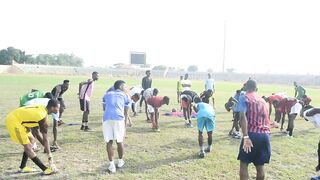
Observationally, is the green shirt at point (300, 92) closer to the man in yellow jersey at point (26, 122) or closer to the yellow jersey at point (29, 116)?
the man in yellow jersey at point (26, 122)

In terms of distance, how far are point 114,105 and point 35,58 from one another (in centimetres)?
10276

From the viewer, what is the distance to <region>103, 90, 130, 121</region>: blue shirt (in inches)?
303

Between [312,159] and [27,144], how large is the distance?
278 inches

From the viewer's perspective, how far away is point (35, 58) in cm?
10381

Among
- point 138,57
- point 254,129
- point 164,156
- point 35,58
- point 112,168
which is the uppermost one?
→ point 138,57

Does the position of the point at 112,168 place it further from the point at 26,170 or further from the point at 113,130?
the point at 26,170

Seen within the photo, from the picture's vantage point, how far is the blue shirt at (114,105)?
7703mm

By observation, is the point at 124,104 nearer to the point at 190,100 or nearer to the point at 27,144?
the point at 27,144

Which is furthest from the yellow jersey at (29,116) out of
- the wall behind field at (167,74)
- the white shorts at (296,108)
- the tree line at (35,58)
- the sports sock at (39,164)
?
the tree line at (35,58)

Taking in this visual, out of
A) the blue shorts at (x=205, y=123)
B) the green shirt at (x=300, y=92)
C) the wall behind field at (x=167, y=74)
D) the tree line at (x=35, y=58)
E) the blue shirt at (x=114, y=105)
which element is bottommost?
the wall behind field at (x=167, y=74)

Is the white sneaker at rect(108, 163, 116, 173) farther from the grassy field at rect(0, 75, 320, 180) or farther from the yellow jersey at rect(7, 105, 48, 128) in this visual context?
the yellow jersey at rect(7, 105, 48, 128)

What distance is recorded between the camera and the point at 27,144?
7.04m

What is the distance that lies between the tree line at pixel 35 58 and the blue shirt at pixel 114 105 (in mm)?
87827

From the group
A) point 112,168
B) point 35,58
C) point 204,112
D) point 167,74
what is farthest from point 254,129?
point 35,58
